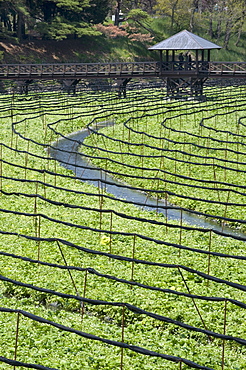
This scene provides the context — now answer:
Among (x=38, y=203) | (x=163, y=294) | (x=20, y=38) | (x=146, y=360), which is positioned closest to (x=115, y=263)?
(x=163, y=294)

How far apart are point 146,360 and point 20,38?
74194 mm

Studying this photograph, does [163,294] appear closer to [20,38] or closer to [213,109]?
[213,109]

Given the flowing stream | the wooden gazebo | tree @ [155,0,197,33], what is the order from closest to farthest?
the flowing stream
the wooden gazebo
tree @ [155,0,197,33]

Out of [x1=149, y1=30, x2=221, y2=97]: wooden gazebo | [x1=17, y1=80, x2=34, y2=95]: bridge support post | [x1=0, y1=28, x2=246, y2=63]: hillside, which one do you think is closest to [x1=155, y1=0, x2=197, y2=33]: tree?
[x1=0, y1=28, x2=246, y2=63]: hillside

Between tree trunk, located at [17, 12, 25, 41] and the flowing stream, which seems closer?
the flowing stream

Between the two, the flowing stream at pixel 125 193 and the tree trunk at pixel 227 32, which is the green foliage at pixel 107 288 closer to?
the flowing stream at pixel 125 193

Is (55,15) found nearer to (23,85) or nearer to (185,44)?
(23,85)

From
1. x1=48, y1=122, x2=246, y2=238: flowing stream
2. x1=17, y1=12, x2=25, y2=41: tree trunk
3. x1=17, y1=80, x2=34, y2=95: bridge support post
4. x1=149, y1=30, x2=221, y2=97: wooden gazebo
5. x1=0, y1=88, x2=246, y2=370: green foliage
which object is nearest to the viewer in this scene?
x1=0, y1=88, x2=246, y2=370: green foliage

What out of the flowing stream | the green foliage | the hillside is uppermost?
the hillside

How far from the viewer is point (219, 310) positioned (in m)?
15.3

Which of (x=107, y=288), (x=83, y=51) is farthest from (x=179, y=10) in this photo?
(x=107, y=288)

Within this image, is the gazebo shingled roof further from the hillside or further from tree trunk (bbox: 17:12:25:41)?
tree trunk (bbox: 17:12:25:41)

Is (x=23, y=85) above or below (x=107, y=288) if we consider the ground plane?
above

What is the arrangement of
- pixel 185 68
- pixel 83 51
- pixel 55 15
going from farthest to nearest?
pixel 83 51
pixel 55 15
pixel 185 68
